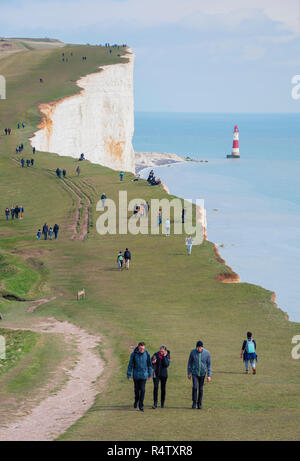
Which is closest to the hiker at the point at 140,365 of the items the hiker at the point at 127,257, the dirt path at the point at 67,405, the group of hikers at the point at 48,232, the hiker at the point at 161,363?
the hiker at the point at 161,363

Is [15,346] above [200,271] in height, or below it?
below

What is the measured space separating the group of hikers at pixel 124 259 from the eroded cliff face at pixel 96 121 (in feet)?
172

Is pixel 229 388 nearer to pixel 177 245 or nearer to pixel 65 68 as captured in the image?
pixel 177 245

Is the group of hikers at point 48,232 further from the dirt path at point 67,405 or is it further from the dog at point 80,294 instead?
the dirt path at point 67,405

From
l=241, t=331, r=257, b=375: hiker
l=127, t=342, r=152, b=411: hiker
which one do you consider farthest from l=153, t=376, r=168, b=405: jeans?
l=241, t=331, r=257, b=375: hiker

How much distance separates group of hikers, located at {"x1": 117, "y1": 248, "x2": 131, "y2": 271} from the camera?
1921 inches

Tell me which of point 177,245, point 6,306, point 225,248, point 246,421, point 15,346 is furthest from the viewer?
point 225,248

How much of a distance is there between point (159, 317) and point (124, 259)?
39.6 ft

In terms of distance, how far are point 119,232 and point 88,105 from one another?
6287 cm

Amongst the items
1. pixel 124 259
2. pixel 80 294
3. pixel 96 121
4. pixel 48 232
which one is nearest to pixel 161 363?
pixel 80 294

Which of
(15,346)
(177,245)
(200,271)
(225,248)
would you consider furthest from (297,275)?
(15,346)

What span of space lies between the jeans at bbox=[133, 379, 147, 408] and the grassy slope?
0.35m

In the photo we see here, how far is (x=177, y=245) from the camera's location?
2173 inches
